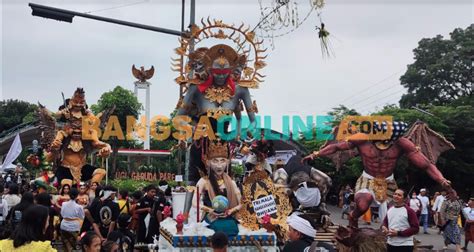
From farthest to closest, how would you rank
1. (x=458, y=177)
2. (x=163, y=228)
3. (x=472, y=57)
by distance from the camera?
(x=472, y=57) → (x=458, y=177) → (x=163, y=228)

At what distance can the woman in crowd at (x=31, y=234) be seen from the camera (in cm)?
431

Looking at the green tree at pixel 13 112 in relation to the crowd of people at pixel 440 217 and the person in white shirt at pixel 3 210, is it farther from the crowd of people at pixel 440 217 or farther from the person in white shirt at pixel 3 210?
the person in white shirt at pixel 3 210

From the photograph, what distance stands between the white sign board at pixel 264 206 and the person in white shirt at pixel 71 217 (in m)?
3.41

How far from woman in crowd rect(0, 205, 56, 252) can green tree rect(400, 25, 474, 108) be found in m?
32.9

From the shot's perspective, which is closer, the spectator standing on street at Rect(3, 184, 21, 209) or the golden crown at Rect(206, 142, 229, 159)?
the golden crown at Rect(206, 142, 229, 159)

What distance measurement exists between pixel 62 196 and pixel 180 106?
11.0 ft

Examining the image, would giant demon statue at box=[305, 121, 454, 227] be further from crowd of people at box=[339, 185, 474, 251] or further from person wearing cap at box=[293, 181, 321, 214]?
person wearing cap at box=[293, 181, 321, 214]

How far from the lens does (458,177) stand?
25.5 metres

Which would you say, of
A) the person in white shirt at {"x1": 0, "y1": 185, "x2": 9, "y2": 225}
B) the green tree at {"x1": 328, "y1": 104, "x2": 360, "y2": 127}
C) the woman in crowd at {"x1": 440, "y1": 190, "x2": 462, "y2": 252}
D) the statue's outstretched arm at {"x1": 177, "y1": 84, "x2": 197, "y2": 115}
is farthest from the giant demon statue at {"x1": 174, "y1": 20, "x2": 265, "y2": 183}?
the green tree at {"x1": 328, "y1": 104, "x2": 360, "y2": 127}

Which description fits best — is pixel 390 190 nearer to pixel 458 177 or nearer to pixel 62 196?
pixel 62 196

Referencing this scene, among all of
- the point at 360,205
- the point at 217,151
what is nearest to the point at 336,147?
the point at 360,205

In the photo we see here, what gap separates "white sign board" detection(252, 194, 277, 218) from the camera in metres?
7.62

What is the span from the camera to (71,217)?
9445 millimetres

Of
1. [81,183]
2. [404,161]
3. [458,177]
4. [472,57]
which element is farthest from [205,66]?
[472,57]
